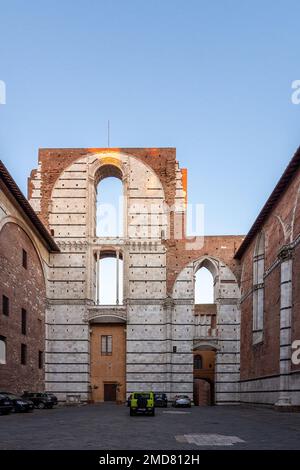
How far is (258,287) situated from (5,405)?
18.4 meters

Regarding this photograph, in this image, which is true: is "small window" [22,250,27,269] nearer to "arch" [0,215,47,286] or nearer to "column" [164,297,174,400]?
"arch" [0,215,47,286]

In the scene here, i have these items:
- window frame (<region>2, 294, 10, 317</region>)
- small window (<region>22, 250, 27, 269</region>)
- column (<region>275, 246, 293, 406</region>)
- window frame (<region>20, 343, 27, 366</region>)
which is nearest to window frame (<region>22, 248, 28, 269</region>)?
small window (<region>22, 250, 27, 269</region>)

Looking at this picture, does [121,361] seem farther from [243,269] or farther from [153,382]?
[243,269]

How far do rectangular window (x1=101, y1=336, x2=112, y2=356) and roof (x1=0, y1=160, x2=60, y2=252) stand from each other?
767 centimetres

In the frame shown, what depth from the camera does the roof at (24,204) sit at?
31.1 metres

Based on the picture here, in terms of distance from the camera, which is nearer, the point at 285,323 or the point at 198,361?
the point at 285,323

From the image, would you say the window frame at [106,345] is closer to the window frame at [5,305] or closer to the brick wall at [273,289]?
the brick wall at [273,289]

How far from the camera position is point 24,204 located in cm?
3528

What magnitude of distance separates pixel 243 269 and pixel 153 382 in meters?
10.8

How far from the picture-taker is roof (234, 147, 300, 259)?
28.5 meters

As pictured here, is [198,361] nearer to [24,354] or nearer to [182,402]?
[182,402]

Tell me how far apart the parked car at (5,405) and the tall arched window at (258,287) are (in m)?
16.6

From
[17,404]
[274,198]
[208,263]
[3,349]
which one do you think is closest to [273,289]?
[274,198]

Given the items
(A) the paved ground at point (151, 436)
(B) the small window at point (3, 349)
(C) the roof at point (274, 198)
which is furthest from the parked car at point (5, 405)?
(C) the roof at point (274, 198)
